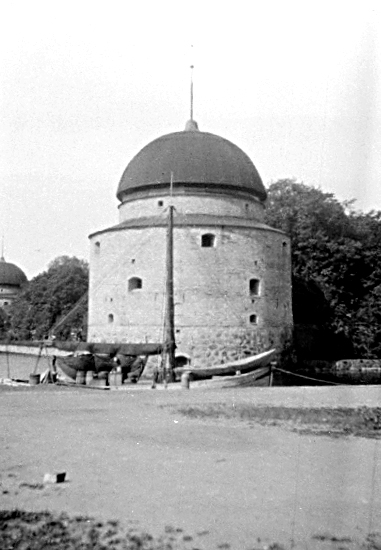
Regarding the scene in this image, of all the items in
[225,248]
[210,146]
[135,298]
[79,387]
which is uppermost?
[210,146]

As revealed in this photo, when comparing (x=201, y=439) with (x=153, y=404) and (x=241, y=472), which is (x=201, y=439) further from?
(x=153, y=404)

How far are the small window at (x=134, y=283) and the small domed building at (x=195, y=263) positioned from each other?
0.14 feet

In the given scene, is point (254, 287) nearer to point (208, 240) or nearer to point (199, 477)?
point (208, 240)

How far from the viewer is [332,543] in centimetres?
464

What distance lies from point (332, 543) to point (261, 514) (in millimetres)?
680

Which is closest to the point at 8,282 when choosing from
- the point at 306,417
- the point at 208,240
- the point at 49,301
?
the point at 49,301

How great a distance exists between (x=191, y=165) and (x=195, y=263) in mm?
4723

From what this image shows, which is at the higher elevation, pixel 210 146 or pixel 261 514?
pixel 210 146

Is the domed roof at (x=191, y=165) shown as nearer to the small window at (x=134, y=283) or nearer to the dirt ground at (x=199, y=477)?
the small window at (x=134, y=283)

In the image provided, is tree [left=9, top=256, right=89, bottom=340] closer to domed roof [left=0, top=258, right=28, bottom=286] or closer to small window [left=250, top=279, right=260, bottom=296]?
small window [left=250, top=279, right=260, bottom=296]

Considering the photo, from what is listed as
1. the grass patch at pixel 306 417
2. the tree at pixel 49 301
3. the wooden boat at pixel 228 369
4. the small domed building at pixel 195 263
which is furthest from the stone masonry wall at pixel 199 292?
the tree at pixel 49 301

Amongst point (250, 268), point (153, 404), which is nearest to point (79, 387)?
point (153, 404)

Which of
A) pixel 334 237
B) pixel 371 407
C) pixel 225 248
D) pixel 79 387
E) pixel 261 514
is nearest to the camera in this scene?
pixel 261 514

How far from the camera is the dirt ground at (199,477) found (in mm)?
4898
